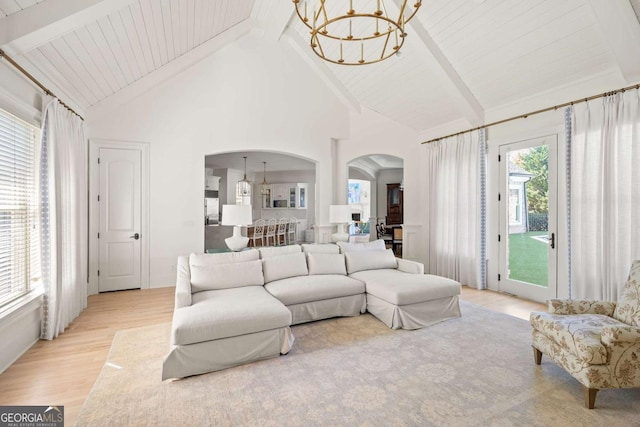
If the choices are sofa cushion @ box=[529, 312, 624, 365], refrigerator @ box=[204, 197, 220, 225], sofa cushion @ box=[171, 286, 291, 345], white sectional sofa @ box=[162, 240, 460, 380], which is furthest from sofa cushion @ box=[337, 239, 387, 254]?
refrigerator @ box=[204, 197, 220, 225]

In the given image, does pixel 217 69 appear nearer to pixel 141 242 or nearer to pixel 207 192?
pixel 141 242

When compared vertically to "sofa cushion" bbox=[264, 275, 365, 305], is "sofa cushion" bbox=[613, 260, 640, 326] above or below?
above

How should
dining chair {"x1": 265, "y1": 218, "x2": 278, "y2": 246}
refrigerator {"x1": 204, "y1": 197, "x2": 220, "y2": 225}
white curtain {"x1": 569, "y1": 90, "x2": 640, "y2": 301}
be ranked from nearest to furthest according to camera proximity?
1. white curtain {"x1": 569, "y1": 90, "x2": 640, "y2": 301}
2. dining chair {"x1": 265, "y1": 218, "x2": 278, "y2": 246}
3. refrigerator {"x1": 204, "y1": 197, "x2": 220, "y2": 225}

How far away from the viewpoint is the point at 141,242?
4.95 m

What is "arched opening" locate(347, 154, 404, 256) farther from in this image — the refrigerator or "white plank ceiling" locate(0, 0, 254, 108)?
"white plank ceiling" locate(0, 0, 254, 108)

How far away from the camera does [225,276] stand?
3.36 meters

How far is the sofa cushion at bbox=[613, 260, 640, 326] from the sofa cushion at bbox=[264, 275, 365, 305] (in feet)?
7.45

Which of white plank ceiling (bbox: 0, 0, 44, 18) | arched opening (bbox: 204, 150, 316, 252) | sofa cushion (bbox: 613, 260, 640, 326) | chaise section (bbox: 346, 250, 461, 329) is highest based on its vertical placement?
white plank ceiling (bbox: 0, 0, 44, 18)

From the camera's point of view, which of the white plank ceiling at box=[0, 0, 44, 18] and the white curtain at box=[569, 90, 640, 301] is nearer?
the white plank ceiling at box=[0, 0, 44, 18]

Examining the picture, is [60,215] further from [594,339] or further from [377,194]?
[377,194]

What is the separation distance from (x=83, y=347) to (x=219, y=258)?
1470mm

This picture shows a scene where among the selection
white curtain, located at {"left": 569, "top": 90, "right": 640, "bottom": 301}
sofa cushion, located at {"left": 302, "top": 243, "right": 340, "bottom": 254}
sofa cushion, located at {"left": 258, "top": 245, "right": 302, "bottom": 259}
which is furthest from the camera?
sofa cushion, located at {"left": 302, "top": 243, "right": 340, "bottom": 254}

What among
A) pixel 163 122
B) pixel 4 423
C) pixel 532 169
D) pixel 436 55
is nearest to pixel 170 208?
pixel 163 122

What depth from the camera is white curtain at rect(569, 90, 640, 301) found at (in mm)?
3223
